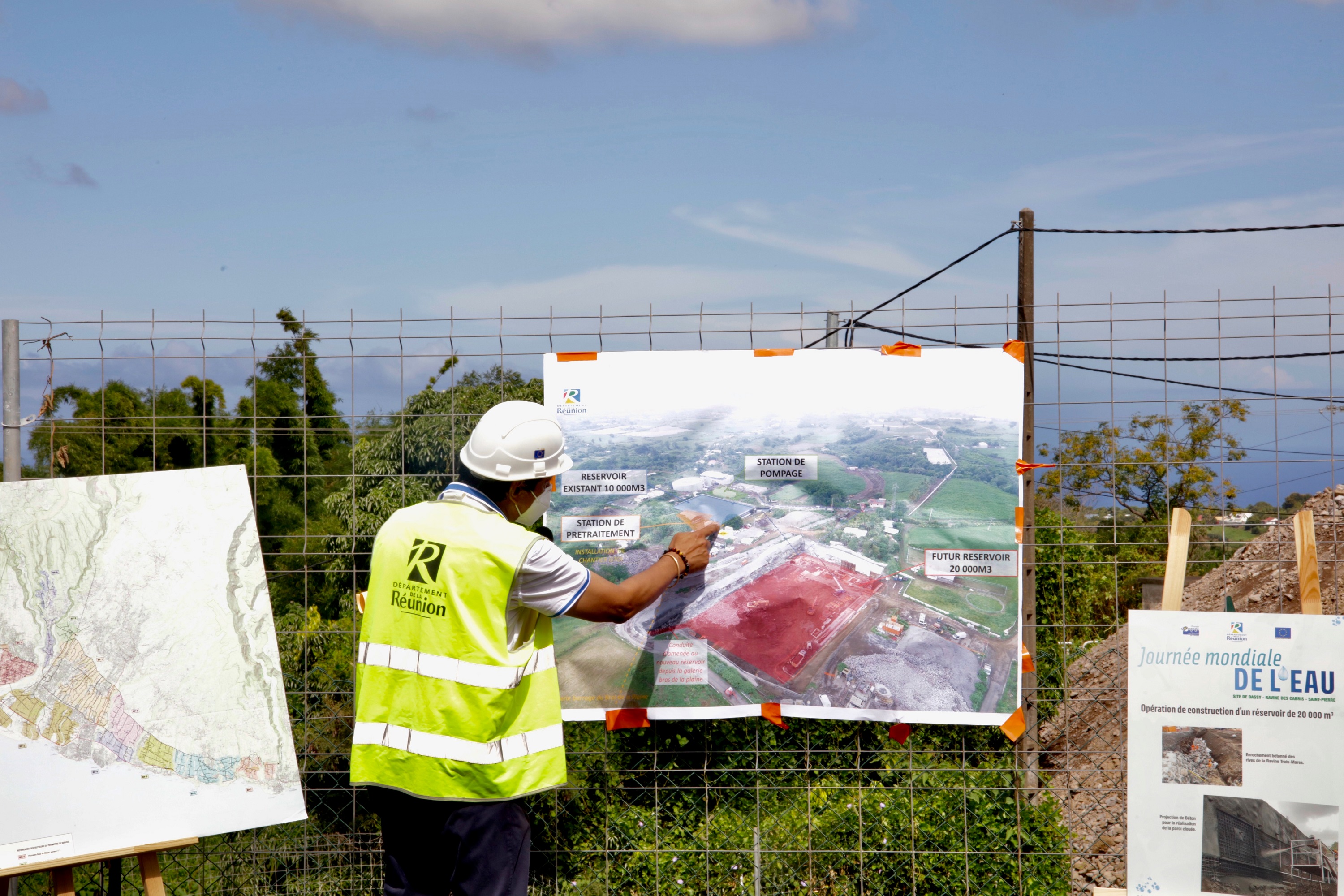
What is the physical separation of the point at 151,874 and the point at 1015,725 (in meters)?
3.49

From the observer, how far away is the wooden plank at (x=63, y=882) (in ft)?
11.6

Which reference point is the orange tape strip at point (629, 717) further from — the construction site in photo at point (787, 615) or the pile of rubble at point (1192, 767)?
the pile of rubble at point (1192, 767)

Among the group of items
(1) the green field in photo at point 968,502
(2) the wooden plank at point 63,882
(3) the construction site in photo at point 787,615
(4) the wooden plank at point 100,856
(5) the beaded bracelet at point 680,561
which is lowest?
(2) the wooden plank at point 63,882

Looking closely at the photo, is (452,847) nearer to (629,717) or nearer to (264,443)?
(629,717)

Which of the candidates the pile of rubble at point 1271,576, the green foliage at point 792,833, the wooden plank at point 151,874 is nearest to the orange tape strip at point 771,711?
the green foliage at point 792,833

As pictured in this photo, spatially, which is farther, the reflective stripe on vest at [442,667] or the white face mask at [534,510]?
the white face mask at [534,510]

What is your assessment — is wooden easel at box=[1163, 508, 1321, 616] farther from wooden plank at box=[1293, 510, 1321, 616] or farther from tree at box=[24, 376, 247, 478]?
tree at box=[24, 376, 247, 478]

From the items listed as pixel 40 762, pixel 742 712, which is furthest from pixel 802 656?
pixel 40 762

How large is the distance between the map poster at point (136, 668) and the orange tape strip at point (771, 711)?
1912 millimetres

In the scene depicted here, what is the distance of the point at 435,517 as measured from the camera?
2.97 meters

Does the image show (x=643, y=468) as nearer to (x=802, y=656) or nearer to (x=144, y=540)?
(x=802, y=656)

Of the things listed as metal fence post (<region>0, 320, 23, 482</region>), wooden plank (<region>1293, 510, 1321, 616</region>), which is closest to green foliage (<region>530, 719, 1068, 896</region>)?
wooden plank (<region>1293, 510, 1321, 616</region>)

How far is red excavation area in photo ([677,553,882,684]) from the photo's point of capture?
393cm

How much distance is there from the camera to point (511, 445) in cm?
318
